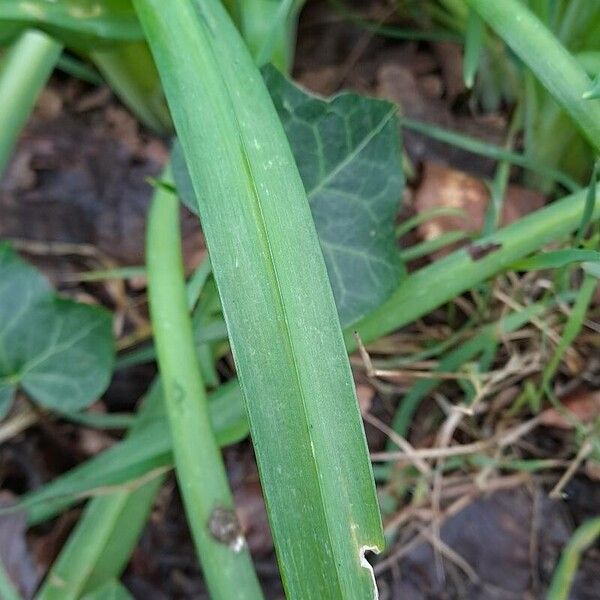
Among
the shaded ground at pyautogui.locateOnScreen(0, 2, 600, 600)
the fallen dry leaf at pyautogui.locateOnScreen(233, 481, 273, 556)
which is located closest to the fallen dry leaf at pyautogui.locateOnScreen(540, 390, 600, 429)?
the shaded ground at pyautogui.locateOnScreen(0, 2, 600, 600)

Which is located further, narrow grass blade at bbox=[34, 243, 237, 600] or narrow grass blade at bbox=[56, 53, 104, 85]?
narrow grass blade at bbox=[56, 53, 104, 85]

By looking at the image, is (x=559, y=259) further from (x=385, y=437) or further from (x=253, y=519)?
(x=253, y=519)

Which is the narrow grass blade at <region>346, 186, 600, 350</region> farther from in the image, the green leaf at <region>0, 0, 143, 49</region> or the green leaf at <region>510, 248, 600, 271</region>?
the green leaf at <region>0, 0, 143, 49</region>

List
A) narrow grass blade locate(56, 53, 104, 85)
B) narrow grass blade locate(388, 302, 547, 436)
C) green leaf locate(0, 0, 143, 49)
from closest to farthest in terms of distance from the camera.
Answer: green leaf locate(0, 0, 143, 49), narrow grass blade locate(388, 302, 547, 436), narrow grass blade locate(56, 53, 104, 85)

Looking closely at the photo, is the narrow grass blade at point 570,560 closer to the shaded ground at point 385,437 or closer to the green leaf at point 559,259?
the shaded ground at point 385,437

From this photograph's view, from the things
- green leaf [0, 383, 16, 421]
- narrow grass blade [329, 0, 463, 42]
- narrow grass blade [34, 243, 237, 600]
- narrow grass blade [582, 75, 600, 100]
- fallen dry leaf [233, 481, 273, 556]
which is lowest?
fallen dry leaf [233, 481, 273, 556]

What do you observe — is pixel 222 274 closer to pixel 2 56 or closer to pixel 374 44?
pixel 2 56

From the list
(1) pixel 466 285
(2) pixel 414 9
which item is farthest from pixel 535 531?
(2) pixel 414 9
